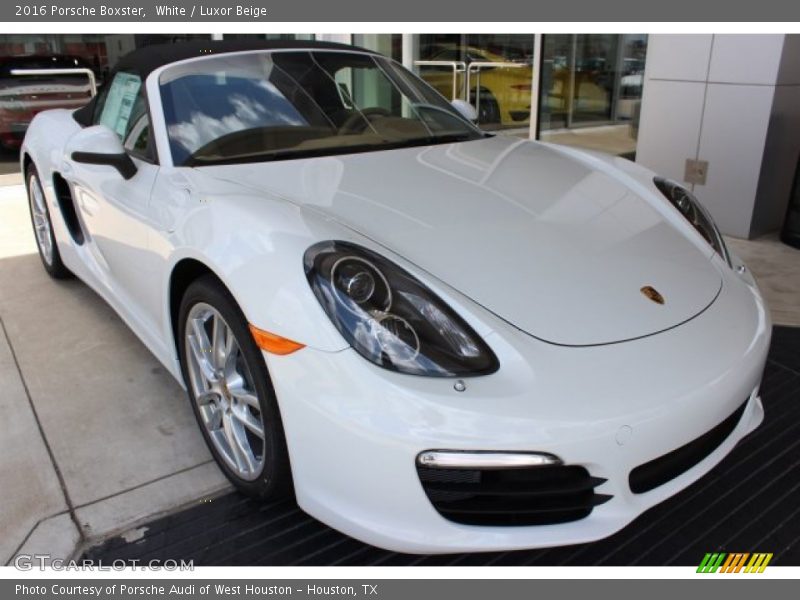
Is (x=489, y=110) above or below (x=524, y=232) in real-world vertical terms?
below

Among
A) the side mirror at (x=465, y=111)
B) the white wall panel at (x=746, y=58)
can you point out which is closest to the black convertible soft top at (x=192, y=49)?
the side mirror at (x=465, y=111)

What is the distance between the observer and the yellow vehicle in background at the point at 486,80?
675cm

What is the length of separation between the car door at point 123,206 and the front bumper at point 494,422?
1040 millimetres

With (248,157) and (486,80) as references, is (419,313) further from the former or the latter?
(486,80)

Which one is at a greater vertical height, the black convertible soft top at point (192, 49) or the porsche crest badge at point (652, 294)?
the black convertible soft top at point (192, 49)

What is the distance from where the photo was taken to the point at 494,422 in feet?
4.95

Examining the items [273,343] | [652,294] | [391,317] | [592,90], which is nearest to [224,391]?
[273,343]

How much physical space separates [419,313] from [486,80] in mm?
6029

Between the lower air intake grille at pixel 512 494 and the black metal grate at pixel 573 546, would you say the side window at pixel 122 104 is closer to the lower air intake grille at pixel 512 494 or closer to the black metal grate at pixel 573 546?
the black metal grate at pixel 573 546

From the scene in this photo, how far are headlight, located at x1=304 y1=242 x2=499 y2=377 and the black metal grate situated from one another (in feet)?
2.09

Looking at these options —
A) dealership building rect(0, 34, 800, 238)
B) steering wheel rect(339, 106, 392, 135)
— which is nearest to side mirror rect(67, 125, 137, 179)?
steering wheel rect(339, 106, 392, 135)

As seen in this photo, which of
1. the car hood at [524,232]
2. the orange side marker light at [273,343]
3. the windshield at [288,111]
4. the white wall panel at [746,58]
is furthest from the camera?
the white wall panel at [746,58]

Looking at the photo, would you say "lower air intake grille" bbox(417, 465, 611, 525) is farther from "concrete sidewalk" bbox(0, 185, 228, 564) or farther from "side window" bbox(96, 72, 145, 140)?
"side window" bbox(96, 72, 145, 140)

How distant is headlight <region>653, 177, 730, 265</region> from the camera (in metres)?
2.38
